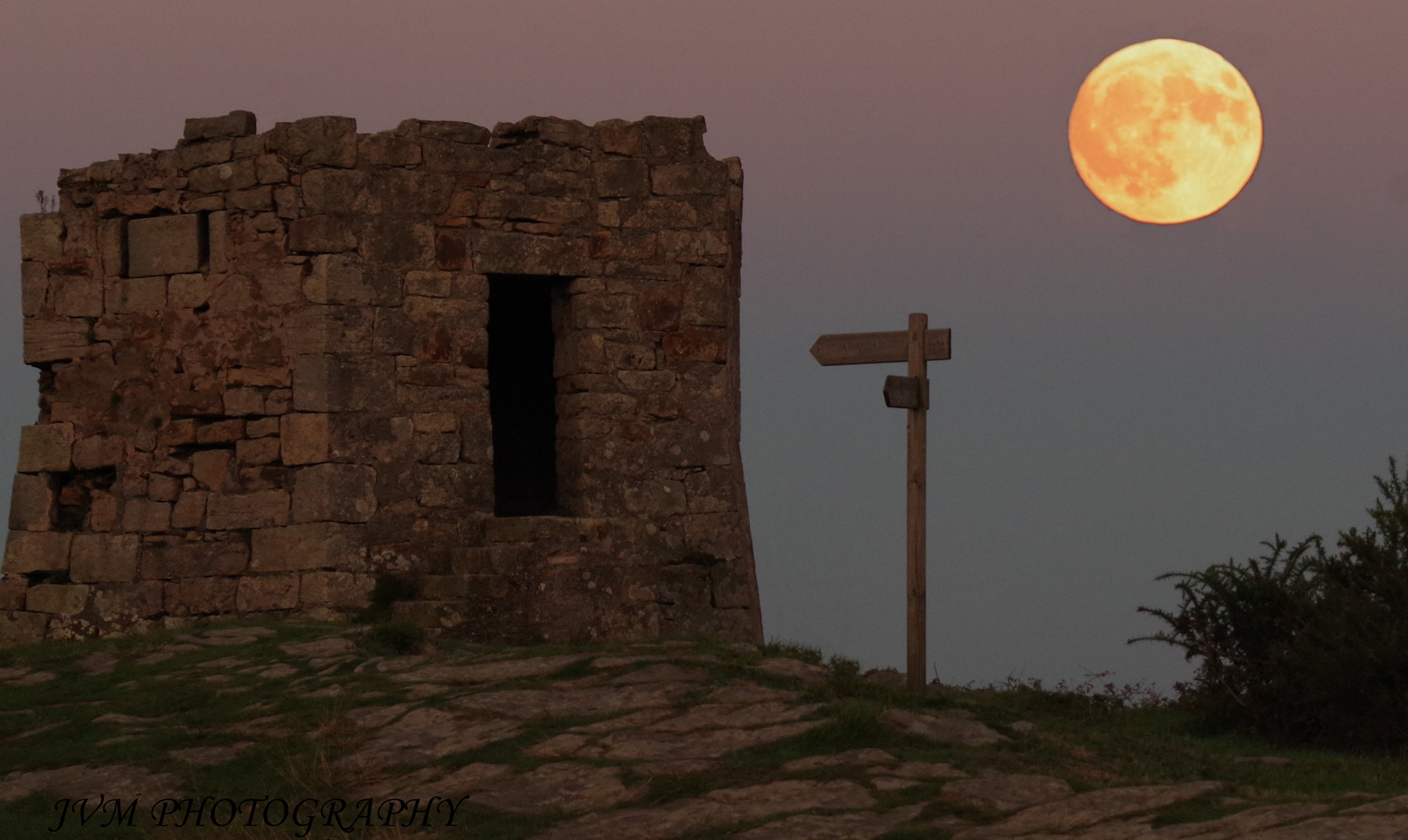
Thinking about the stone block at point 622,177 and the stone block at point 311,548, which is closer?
the stone block at point 311,548

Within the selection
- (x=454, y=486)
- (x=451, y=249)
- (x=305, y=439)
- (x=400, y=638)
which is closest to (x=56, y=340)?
(x=305, y=439)

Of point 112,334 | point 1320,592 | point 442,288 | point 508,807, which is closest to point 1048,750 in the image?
point 508,807

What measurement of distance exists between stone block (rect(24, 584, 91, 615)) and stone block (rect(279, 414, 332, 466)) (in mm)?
1593

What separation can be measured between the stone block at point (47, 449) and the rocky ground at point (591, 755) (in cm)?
231

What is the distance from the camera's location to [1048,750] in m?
6.91

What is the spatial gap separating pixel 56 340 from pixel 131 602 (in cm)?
182

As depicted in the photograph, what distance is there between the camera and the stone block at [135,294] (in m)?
10.6

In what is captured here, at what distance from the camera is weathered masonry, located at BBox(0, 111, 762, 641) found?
10258mm

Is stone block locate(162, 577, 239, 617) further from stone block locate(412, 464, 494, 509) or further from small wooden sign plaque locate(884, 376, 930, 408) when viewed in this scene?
A: small wooden sign plaque locate(884, 376, 930, 408)

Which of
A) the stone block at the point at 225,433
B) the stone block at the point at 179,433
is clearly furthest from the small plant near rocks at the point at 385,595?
the stone block at the point at 179,433

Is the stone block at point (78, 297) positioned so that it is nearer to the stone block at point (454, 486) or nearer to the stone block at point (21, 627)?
the stone block at point (21, 627)

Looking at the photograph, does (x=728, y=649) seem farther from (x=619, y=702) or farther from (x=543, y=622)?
(x=543, y=622)

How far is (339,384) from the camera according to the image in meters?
10.2

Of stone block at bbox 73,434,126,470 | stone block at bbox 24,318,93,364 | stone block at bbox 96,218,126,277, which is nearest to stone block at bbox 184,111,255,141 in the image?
stone block at bbox 96,218,126,277
